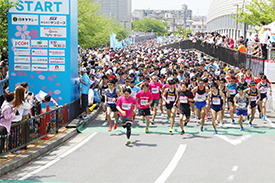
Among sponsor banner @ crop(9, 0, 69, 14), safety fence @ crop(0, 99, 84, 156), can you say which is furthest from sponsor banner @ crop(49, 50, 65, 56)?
safety fence @ crop(0, 99, 84, 156)

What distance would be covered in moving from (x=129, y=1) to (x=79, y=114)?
18123 centimetres

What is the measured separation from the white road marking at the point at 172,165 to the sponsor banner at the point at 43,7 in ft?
21.8

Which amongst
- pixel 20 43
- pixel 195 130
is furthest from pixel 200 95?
pixel 20 43

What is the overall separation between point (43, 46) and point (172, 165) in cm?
729

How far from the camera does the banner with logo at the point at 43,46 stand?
14.5 metres

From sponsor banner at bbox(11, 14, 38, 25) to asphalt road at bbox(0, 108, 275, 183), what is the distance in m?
4.44

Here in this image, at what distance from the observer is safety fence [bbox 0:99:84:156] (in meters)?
9.95

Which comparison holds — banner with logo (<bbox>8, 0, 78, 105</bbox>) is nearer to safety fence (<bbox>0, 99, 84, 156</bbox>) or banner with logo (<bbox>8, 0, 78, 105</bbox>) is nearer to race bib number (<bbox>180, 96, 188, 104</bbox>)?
safety fence (<bbox>0, 99, 84, 156</bbox>)

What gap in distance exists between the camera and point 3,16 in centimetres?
1602

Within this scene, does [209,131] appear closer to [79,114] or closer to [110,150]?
[110,150]

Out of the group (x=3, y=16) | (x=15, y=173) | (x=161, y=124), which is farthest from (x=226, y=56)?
(x=15, y=173)

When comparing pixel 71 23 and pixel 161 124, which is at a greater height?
pixel 71 23

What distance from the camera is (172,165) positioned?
9945 mm

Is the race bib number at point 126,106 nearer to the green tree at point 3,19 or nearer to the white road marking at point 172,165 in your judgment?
the white road marking at point 172,165
